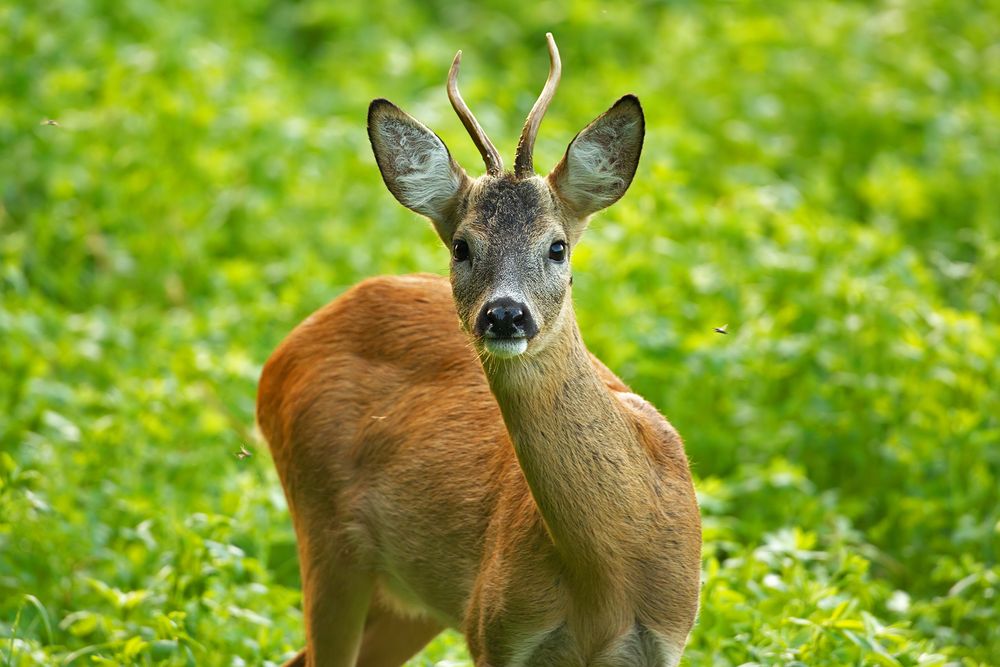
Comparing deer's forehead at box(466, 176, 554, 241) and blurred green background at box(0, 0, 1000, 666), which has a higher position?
deer's forehead at box(466, 176, 554, 241)

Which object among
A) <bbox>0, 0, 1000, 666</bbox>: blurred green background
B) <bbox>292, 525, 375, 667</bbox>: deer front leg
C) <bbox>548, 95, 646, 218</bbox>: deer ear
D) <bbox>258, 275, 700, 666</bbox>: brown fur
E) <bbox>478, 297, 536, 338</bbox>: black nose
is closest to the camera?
<bbox>478, 297, 536, 338</bbox>: black nose

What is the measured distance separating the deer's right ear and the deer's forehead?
0.55 feet

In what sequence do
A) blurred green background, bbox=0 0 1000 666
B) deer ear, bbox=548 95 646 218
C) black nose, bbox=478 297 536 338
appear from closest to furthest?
black nose, bbox=478 297 536 338, deer ear, bbox=548 95 646 218, blurred green background, bbox=0 0 1000 666

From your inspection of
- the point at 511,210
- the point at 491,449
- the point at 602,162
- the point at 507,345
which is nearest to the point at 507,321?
the point at 507,345

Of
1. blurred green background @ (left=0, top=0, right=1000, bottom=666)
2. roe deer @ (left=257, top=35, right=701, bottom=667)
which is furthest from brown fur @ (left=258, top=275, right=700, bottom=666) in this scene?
blurred green background @ (left=0, top=0, right=1000, bottom=666)

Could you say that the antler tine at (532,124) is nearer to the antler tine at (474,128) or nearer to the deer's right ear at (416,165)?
the antler tine at (474,128)

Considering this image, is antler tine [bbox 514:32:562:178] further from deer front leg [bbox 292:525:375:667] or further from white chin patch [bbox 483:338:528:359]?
deer front leg [bbox 292:525:375:667]

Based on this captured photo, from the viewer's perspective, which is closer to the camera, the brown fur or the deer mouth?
the deer mouth

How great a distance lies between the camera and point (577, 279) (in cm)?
Result: 795

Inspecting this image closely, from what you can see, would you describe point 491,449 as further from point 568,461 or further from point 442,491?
point 568,461

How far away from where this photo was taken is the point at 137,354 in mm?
8195

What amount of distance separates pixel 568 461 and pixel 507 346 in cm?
42

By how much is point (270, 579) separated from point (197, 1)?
6546 millimetres

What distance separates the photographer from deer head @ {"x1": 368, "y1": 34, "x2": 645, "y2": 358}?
4586 millimetres
